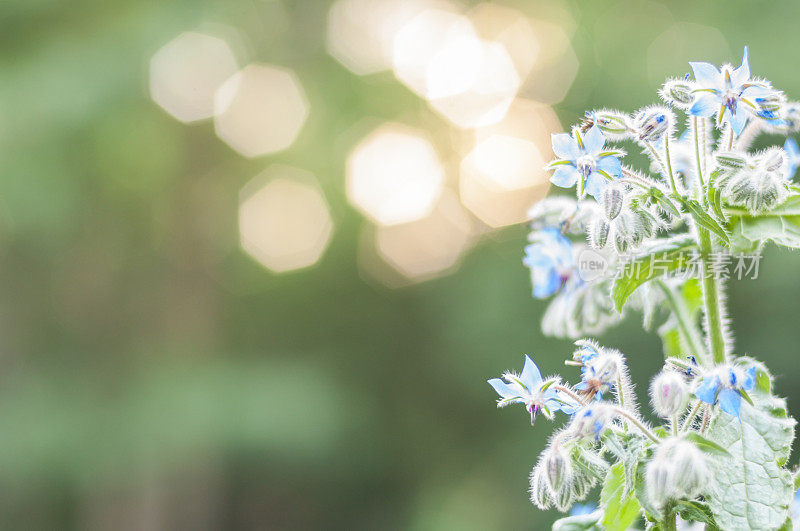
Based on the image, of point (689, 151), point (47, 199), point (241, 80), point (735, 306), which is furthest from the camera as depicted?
point (241, 80)

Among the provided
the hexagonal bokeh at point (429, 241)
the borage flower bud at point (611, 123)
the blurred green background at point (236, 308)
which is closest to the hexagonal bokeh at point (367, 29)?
the blurred green background at point (236, 308)

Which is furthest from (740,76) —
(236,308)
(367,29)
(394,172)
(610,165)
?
(236,308)

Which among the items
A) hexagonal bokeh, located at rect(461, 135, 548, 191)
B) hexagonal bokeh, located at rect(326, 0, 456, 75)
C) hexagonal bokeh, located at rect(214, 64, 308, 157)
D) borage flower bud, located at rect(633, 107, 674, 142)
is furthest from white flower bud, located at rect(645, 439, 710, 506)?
hexagonal bokeh, located at rect(214, 64, 308, 157)

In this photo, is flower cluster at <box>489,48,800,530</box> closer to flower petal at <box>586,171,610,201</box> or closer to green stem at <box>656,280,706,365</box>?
flower petal at <box>586,171,610,201</box>

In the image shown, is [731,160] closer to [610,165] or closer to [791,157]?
[610,165]

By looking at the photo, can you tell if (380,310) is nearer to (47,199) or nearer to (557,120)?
(557,120)

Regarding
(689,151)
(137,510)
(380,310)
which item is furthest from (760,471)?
(380,310)
